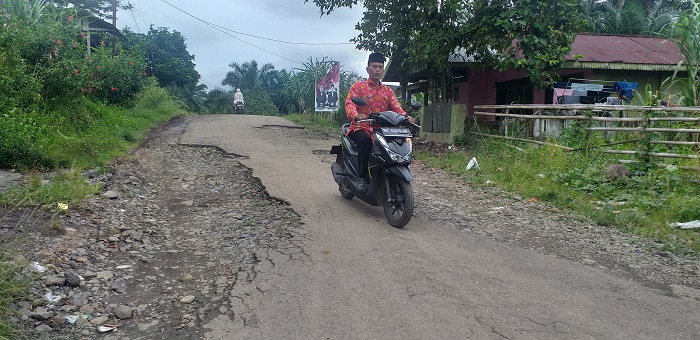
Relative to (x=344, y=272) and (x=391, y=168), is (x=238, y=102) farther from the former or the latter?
(x=344, y=272)

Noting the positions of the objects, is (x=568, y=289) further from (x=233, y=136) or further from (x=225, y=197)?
(x=233, y=136)

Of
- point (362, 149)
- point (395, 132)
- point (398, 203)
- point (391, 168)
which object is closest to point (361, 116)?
point (362, 149)

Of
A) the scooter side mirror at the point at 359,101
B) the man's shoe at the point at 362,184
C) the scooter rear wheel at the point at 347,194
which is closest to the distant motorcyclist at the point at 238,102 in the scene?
the scooter rear wheel at the point at 347,194

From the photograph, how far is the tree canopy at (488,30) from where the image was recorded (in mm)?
10773

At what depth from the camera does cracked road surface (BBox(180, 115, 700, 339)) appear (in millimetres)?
3188

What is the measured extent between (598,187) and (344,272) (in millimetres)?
4773

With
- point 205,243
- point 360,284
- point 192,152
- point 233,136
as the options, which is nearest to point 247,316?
point 360,284

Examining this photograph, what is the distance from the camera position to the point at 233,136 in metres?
13.1

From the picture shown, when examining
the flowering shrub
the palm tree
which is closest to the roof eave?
the palm tree

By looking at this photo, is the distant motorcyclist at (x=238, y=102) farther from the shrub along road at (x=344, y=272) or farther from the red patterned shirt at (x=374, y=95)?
the red patterned shirt at (x=374, y=95)

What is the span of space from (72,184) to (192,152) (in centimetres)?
461

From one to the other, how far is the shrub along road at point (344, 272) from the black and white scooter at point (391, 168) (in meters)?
0.20

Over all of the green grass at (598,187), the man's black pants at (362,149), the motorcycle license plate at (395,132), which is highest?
the motorcycle license plate at (395,132)

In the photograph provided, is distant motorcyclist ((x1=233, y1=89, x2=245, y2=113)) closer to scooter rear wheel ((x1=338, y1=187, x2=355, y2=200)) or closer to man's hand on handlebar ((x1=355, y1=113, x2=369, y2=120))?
scooter rear wheel ((x1=338, y1=187, x2=355, y2=200))
